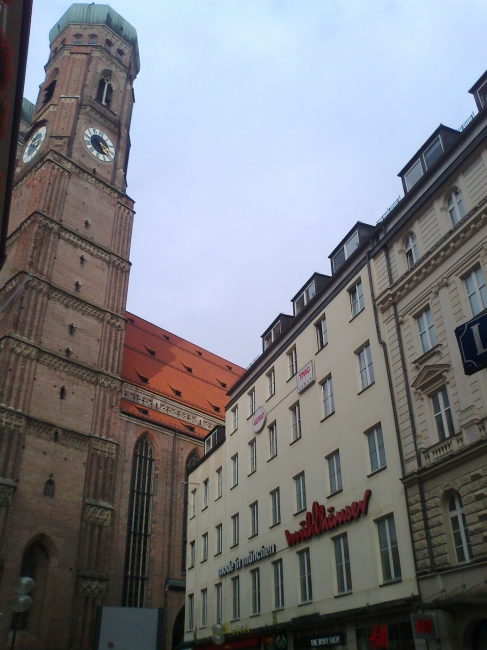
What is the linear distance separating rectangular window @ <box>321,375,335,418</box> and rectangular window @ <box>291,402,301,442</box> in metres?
1.75

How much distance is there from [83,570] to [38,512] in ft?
13.7

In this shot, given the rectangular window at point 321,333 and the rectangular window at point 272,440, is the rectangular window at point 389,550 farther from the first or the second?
the rectangular window at point 272,440

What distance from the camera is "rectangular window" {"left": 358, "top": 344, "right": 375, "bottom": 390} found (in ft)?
57.8

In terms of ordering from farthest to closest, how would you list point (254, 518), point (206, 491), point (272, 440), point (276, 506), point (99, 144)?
point (99, 144) → point (206, 491) → point (254, 518) → point (272, 440) → point (276, 506)

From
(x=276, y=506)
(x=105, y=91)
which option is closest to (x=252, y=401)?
(x=276, y=506)

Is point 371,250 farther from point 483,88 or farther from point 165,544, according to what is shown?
point 165,544

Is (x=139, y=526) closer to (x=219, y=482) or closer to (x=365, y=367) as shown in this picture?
(x=219, y=482)

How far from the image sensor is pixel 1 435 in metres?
32.3

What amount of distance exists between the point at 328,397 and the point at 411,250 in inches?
216

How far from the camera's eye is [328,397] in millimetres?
19703

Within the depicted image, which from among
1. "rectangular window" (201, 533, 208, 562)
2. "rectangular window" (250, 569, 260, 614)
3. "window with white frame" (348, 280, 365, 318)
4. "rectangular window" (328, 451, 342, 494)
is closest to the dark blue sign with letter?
"window with white frame" (348, 280, 365, 318)

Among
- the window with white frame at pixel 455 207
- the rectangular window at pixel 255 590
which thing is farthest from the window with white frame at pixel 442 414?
the rectangular window at pixel 255 590

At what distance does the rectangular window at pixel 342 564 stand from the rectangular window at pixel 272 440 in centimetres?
585

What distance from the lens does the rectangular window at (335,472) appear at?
1802cm
